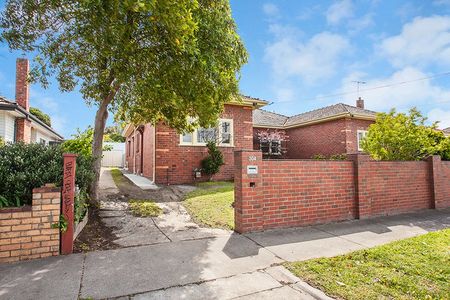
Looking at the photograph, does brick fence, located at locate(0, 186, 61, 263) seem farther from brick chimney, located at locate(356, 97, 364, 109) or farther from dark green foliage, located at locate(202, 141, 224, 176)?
brick chimney, located at locate(356, 97, 364, 109)

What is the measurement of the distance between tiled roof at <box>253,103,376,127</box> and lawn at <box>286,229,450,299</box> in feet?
45.5

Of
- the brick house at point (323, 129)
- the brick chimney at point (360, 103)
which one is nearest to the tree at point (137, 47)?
the brick house at point (323, 129)

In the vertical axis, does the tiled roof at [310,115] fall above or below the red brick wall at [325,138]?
above

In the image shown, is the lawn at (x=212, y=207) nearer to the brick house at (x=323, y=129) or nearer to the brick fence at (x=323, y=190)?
the brick fence at (x=323, y=190)

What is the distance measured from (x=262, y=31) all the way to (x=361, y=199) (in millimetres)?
7283

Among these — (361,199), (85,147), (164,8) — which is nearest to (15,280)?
(164,8)

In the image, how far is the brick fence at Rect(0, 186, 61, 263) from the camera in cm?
346

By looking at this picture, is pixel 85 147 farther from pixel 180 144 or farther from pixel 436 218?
pixel 436 218

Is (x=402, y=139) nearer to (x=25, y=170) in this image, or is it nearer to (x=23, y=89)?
(x=25, y=170)

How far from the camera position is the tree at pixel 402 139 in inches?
314

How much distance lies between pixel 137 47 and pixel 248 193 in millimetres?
4075

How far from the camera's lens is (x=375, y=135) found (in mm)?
8586

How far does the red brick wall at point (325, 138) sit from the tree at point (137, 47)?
12495mm

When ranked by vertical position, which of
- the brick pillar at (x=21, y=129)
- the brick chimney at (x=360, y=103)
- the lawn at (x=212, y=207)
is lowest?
the lawn at (x=212, y=207)
